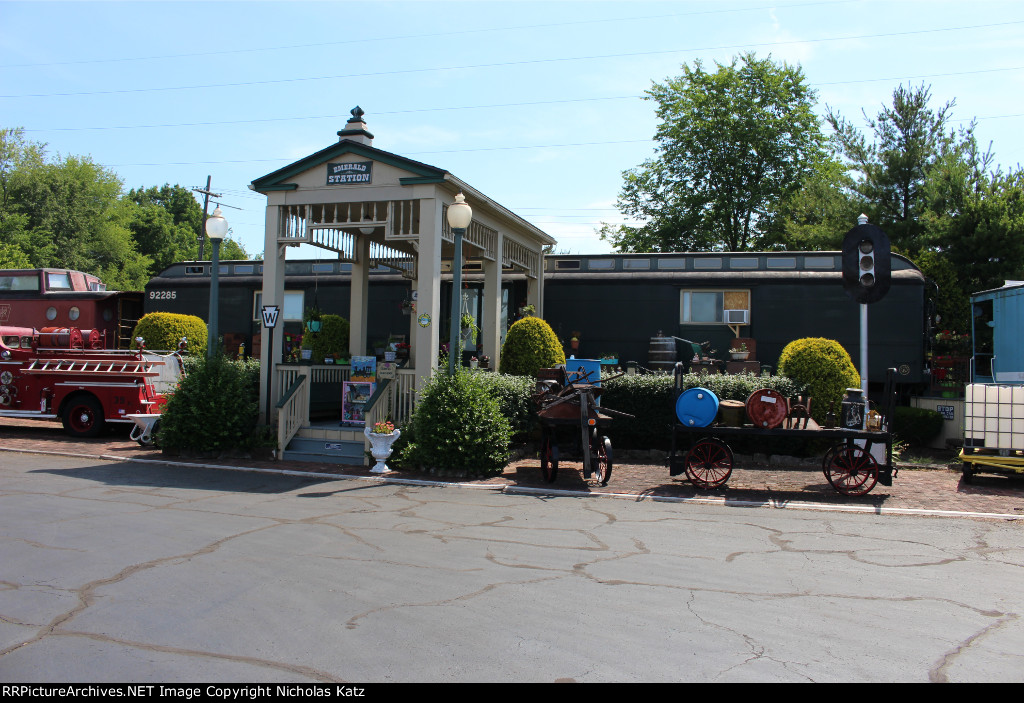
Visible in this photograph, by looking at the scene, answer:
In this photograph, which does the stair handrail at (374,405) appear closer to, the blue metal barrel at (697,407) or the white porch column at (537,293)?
the blue metal barrel at (697,407)

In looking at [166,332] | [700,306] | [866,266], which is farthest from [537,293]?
[166,332]

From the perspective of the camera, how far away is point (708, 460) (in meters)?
10.2

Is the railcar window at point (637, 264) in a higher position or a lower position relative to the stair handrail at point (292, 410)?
higher

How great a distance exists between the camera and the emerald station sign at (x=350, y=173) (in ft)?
40.7

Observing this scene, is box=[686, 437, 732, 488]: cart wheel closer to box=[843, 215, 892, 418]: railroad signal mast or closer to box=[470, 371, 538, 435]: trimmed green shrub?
box=[843, 215, 892, 418]: railroad signal mast

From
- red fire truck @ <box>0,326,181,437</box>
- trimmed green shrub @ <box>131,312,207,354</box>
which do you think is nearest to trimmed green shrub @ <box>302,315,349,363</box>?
red fire truck @ <box>0,326,181,437</box>

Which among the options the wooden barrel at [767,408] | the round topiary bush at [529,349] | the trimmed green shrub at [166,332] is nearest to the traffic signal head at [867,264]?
the wooden barrel at [767,408]

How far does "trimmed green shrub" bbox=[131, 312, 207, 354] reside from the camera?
1786cm

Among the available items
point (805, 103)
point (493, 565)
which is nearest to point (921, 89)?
point (805, 103)

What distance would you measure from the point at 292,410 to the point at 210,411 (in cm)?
134

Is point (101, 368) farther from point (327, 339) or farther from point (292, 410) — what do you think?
point (292, 410)

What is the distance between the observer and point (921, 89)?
22.0 metres

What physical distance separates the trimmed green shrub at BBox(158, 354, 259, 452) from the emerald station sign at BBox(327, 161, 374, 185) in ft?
12.1

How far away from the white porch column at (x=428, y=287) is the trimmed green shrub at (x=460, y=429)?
82 centimetres
